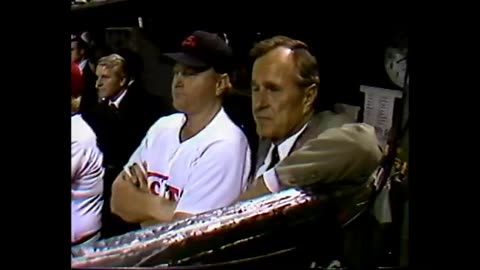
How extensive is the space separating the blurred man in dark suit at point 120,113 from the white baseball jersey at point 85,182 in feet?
0.09

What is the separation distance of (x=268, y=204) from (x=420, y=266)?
0.69m

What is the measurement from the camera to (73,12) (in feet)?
10.3

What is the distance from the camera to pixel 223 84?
3139mm

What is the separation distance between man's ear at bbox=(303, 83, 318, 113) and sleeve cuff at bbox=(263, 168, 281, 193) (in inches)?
9.4

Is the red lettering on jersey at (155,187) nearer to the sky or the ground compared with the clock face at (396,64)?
nearer to the ground

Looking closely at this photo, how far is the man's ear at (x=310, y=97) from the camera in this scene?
125 inches

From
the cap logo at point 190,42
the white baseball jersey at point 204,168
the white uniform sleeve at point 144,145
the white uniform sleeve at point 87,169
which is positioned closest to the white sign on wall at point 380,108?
the white baseball jersey at point 204,168

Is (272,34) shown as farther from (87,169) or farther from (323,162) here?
(87,169)

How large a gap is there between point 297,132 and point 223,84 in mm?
304

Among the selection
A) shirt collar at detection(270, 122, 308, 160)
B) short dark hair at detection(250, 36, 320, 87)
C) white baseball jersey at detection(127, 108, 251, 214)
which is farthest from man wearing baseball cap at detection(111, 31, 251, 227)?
short dark hair at detection(250, 36, 320, 87)

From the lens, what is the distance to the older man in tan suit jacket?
3.16 meters

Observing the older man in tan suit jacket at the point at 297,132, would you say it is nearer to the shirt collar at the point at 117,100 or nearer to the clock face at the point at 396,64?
the clock face at the point at 396,64

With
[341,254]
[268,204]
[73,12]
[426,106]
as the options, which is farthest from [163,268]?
[426,106]

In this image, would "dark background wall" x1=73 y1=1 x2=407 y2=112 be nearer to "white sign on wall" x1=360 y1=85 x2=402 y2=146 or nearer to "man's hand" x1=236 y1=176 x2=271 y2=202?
"white sign on wall" x1=360 y1=85 x2=402 y2=146
